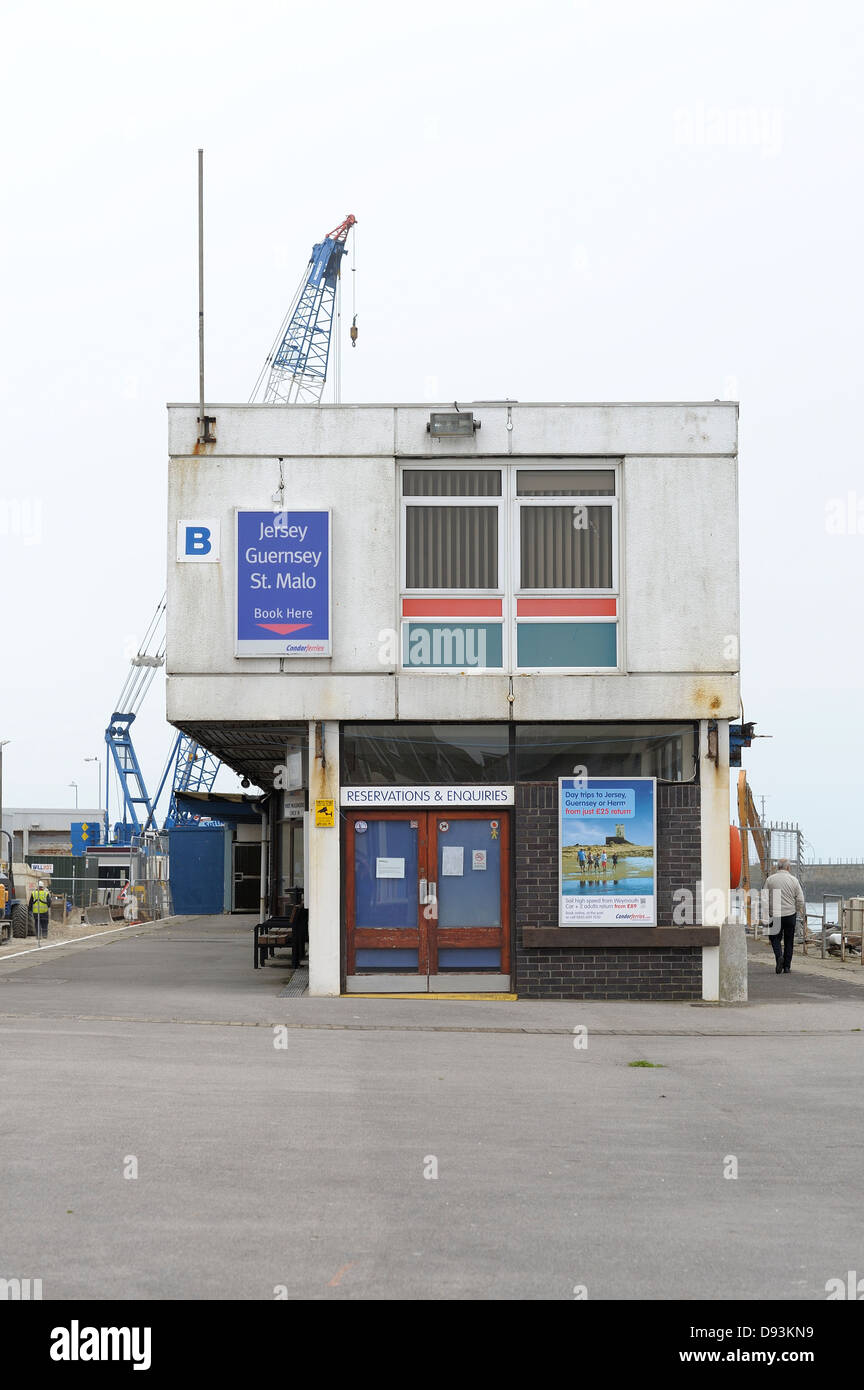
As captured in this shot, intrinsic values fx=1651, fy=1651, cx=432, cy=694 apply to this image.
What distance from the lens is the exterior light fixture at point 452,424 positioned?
19.3m

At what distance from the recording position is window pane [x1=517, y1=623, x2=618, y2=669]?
19.4m

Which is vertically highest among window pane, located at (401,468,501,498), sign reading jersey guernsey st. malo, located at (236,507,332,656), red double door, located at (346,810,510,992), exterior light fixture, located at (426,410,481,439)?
exterior light fixture, located at (426,410,481,439)

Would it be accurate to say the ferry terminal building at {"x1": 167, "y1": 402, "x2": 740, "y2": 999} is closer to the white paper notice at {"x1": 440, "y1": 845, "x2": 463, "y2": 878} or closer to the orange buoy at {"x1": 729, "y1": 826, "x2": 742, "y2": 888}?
the white paper notice at {"x1": 440, "y1": 845, "x2": 463, "y2": 878}

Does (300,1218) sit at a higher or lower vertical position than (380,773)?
lower

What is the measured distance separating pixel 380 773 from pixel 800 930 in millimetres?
15229

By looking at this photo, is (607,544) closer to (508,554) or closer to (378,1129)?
(508,554)

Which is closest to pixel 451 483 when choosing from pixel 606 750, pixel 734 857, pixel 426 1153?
pixel 606 750

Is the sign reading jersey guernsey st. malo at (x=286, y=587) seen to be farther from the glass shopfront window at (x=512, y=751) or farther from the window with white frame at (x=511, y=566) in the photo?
the glass shopfront window at (x=512, y=751)

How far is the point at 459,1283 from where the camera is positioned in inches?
248

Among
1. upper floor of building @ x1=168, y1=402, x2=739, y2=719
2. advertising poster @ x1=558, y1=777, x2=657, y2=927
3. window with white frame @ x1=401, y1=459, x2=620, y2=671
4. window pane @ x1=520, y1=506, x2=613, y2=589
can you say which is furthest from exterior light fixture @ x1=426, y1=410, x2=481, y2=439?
advertising poster @ x1=558, y1=777, x2=657, y2=927

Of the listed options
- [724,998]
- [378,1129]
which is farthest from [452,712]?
[378,1129]

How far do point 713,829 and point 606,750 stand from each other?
1.53 meters

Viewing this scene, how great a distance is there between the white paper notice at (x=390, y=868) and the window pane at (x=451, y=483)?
14.1 ft

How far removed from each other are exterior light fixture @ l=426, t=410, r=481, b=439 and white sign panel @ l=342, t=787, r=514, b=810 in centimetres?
415
